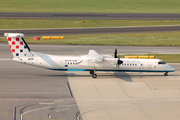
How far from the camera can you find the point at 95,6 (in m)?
134

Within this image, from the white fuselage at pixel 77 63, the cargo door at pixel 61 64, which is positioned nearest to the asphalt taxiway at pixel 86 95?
the white fuselage at pixel 77 63

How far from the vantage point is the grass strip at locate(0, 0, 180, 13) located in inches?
4803

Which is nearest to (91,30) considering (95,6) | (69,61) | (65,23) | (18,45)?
(65,23)

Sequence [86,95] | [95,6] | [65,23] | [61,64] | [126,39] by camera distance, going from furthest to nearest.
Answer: [95,6]
[65,23]
[126,39]
[61,64]
[86,95]

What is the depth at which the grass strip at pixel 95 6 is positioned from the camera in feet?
400

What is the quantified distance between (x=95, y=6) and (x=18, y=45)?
101 m

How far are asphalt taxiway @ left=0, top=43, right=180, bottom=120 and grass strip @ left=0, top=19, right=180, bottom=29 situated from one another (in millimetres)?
41741

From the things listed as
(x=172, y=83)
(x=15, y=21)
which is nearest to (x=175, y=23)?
(x=15, y=21)

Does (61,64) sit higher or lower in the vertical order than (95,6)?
lower

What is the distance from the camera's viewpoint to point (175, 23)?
93.4 metres

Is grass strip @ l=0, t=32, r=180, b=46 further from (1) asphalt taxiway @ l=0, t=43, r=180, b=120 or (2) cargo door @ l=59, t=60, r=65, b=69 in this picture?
(2) cargo door @ l=59, t=60, r=65, b=69

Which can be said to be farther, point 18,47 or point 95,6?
point 95,6

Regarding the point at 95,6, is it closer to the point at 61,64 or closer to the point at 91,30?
the point at 91,30

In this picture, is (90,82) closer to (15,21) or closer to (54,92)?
(54,92)
